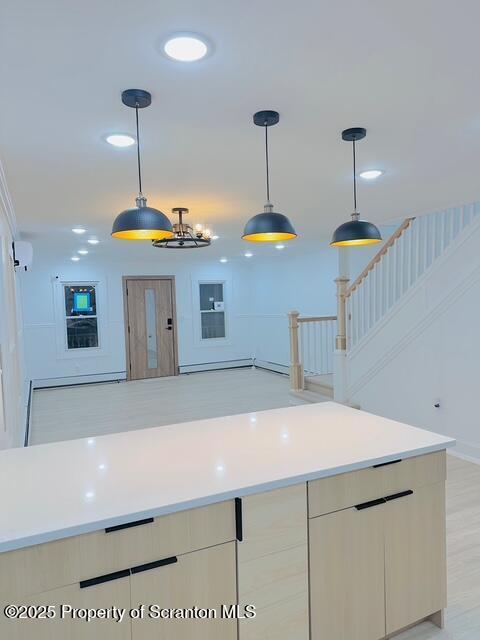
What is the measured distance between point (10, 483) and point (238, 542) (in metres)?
0.88

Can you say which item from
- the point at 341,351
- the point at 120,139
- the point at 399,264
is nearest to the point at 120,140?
the point at 120,139

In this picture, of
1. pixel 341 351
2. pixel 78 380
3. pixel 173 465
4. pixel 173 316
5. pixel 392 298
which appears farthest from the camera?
pixel 173 316

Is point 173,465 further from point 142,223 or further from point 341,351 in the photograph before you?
point 341,351

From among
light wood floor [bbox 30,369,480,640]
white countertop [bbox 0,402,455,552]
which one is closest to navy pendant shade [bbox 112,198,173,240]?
white countertop [bbox 0,402,455,552]

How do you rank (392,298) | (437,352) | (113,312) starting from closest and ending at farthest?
(437,352) < (392,298) < (113,312)

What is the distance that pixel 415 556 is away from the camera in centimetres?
192

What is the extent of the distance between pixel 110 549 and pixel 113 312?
7.93 meters

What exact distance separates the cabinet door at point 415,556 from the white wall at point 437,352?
7.77 ft

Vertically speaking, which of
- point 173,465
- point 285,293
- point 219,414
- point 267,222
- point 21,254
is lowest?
point 219,414

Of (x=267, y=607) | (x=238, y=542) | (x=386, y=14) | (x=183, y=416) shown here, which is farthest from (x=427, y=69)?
(x=183, y=416)

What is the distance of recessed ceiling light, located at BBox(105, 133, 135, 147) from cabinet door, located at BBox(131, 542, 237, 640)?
6.57ft

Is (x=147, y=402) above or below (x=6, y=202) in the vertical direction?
below

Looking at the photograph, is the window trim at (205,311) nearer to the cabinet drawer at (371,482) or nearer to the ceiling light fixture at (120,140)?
the ceiling light fixture at (120,140)

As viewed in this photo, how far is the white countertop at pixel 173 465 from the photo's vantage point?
1.36 metres
